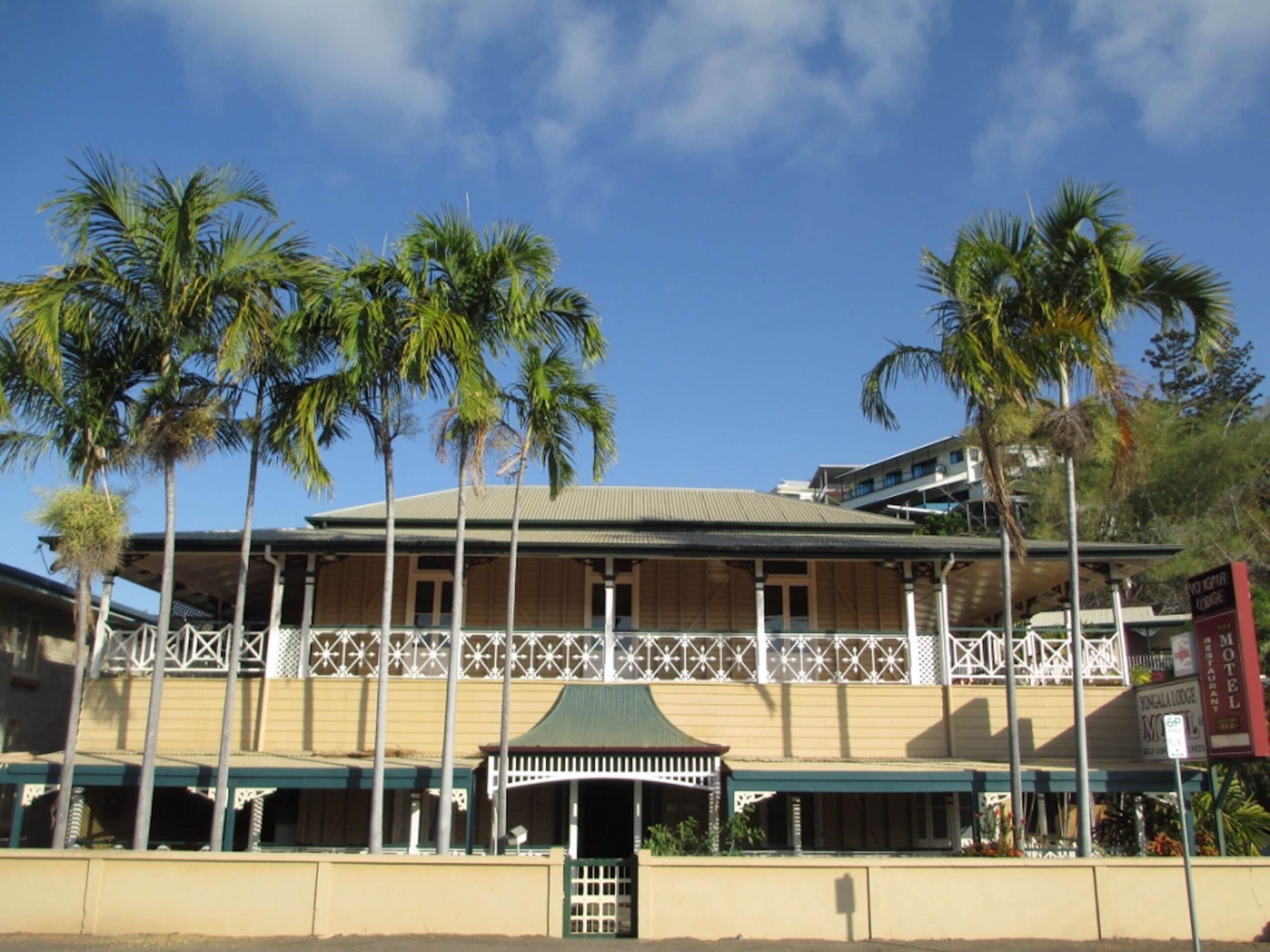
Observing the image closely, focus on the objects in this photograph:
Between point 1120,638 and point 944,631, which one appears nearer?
point 1120,638

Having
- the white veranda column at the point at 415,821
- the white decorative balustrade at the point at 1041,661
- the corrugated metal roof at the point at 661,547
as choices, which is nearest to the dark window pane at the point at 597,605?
the corrugated metal roof at the point at 661,547

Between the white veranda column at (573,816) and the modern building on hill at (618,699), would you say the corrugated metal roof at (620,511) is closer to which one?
the modern building on hill at (618,699)

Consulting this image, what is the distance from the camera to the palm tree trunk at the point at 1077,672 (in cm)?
1452

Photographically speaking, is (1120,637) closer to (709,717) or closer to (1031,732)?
(1031,732)

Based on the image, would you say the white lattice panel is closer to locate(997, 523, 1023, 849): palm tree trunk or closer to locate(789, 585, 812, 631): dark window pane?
locate(997, 523, 1023, 849): palm tree trunk

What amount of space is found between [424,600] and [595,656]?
4.39 m

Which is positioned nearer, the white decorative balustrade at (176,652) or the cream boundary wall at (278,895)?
the cream boundary wall at (278,895)

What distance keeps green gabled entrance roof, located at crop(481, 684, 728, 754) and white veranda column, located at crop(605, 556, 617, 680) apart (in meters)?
0.34

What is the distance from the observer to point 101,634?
18000 millimetres

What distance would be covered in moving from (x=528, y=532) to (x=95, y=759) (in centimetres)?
834

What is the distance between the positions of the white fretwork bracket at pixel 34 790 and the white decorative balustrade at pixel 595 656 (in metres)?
2.58

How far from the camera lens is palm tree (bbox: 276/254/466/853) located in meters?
14.8

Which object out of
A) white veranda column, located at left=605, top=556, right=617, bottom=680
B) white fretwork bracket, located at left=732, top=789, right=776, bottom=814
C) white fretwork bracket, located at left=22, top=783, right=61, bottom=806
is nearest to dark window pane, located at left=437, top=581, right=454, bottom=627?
white veranda column, located at left=605, top=556, right=617, bottom=680

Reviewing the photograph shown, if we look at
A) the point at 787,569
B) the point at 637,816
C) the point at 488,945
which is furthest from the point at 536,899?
the point at 787,569
